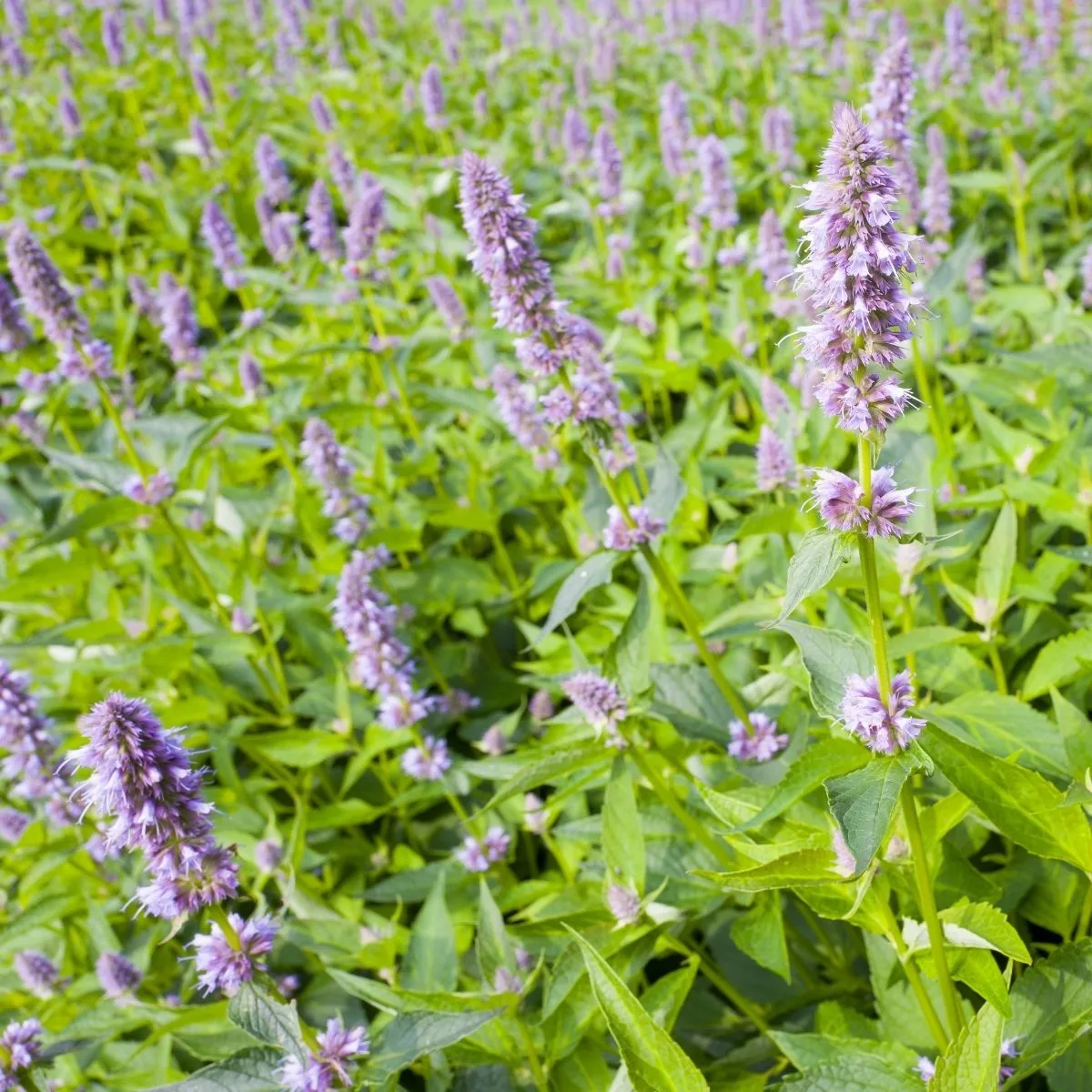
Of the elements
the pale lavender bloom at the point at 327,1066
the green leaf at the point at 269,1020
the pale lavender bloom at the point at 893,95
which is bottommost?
the pale lavender bloom at the point at 327,1066

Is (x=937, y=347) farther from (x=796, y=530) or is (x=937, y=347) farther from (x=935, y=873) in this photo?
(x=935, y=873)

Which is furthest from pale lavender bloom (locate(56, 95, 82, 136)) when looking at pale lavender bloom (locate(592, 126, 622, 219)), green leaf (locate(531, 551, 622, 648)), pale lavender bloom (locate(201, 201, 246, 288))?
green leaf (locate(531, 551, 622, 648))

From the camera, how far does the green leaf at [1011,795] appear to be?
2.13 metres

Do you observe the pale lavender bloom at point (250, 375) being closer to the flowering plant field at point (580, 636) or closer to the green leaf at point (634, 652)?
the flowering plant field at point (580, 636)

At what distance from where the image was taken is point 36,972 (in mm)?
3900

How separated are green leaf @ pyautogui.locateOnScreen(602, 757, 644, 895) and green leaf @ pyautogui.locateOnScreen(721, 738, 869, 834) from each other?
780 millimetres

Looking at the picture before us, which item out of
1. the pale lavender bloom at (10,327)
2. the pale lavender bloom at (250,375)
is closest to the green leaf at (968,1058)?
the pale lavender bloom at (250,375)

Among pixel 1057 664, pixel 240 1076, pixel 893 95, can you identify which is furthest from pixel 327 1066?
pixel 893 95

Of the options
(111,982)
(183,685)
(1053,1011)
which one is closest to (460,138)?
(183,685)

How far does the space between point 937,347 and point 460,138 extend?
6683 millimetres

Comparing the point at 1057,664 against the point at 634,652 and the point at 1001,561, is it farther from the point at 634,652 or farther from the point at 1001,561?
the point at 634,652

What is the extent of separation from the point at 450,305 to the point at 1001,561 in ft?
12.7

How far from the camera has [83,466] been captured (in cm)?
462

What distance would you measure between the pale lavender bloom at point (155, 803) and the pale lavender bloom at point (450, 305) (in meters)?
4.34
